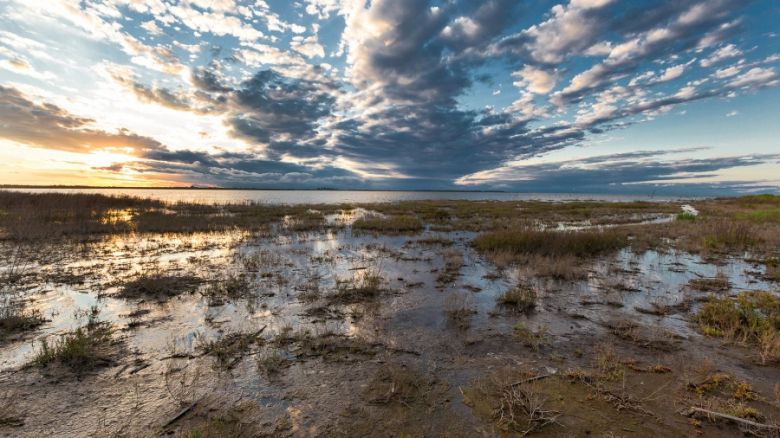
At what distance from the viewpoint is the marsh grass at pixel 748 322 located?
6.57 m

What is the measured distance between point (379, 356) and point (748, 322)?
8.99 meters

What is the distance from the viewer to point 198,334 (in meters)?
7.44

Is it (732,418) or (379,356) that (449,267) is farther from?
(732,418)

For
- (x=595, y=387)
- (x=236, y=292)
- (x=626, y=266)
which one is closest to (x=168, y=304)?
(x=236, y=292)

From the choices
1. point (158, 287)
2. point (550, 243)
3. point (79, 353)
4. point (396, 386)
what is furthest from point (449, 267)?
point (79, 353)

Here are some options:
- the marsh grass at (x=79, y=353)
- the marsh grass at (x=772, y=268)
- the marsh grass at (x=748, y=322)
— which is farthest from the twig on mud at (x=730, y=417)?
the marsh grass at (x=772, y=268)

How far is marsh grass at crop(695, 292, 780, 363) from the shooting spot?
6.57 meters

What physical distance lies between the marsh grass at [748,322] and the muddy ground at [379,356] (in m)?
0.25

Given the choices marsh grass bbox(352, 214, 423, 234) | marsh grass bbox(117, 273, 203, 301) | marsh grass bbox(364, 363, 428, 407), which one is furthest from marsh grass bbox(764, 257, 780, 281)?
marsh grass bbox(117, 273, 203, 301)

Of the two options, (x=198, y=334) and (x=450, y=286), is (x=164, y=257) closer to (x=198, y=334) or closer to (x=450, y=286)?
(x=198, y=334)

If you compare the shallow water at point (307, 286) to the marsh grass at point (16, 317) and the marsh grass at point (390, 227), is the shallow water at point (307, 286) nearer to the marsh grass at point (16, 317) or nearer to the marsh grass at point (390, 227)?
the marsh grass at point (16, 317)

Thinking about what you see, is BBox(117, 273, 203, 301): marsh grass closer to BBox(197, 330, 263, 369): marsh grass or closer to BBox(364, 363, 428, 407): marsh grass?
BBox(197, 330, 263, 369): marsh grass

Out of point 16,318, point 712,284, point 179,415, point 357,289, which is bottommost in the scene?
point 712,284

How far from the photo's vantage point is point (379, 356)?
6.60 meters
